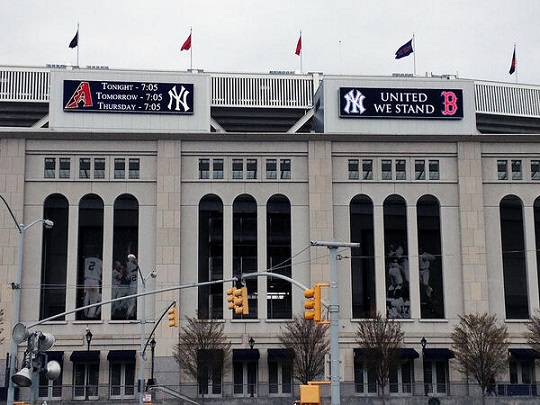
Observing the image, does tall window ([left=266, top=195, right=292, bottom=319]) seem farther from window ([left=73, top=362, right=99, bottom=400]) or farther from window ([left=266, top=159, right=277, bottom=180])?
window ([left=73, top=362, right=99, bottom=400])

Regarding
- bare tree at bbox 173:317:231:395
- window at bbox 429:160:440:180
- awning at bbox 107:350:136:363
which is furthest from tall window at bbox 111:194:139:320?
window at bbox 429:160:440:180

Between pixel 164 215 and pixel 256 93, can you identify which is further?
pixel 256 93

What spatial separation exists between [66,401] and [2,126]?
75.4ft

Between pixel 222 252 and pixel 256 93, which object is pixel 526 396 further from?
pixel 256 93

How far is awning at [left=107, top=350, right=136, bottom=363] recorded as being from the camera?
6431 centimetres

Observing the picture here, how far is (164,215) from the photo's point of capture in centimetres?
6681

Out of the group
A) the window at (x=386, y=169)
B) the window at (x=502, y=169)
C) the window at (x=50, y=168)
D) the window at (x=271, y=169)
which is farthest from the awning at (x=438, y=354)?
the window at (x=50, y=168)

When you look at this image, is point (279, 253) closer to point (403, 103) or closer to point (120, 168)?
point (120, 168)

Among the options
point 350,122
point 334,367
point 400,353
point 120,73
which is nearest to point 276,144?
point 350,122

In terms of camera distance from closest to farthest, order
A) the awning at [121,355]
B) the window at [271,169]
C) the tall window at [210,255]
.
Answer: the awning at [121,355]
the tall window at [210,255]
the window at [271,169]

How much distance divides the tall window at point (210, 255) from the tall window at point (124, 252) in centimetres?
484

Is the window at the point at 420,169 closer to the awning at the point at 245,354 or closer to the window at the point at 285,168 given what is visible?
the window at the point at 285,168

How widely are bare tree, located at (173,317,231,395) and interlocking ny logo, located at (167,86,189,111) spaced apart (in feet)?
53.2

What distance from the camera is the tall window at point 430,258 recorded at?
68.0m
